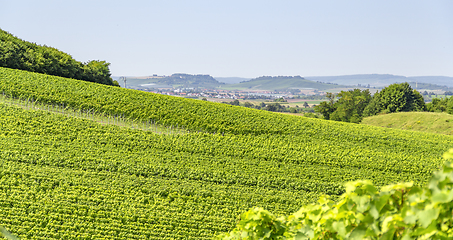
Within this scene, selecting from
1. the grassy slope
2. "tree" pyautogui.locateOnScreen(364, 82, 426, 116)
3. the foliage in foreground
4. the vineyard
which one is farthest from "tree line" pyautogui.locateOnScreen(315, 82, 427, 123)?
the foliage in foreground

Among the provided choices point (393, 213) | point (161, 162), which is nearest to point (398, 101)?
point (161, 162)

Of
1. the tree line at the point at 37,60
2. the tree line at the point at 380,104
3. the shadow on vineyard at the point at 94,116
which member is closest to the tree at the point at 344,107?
the tree line at the point at 380,104

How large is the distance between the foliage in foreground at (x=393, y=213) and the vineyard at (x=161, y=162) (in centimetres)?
1176

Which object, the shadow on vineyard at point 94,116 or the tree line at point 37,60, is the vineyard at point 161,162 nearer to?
the shadow on vineyard at point 94,116

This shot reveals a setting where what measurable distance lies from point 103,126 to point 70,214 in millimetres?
13101

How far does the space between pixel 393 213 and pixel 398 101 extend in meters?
86.3

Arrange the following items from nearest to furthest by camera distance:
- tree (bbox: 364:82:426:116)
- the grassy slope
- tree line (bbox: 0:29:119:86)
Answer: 1. tree line (bbox: 0:29:119:86)
2. the grassy slope
3. tree (bbox: 364:82:426:116)

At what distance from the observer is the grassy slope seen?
53.7 meters

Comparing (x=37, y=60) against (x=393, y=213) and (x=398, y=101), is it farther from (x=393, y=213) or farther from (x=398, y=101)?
(x=398, y=101)

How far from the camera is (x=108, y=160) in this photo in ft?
64.1

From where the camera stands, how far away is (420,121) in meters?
58.7

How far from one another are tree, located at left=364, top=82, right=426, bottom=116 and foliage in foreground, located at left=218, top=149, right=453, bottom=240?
84993mm

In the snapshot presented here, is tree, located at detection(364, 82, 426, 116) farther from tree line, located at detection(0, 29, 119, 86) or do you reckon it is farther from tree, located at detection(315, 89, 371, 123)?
tree line, located at detection(0, 29, 119, 86)

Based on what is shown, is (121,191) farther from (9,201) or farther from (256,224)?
(256,224)
